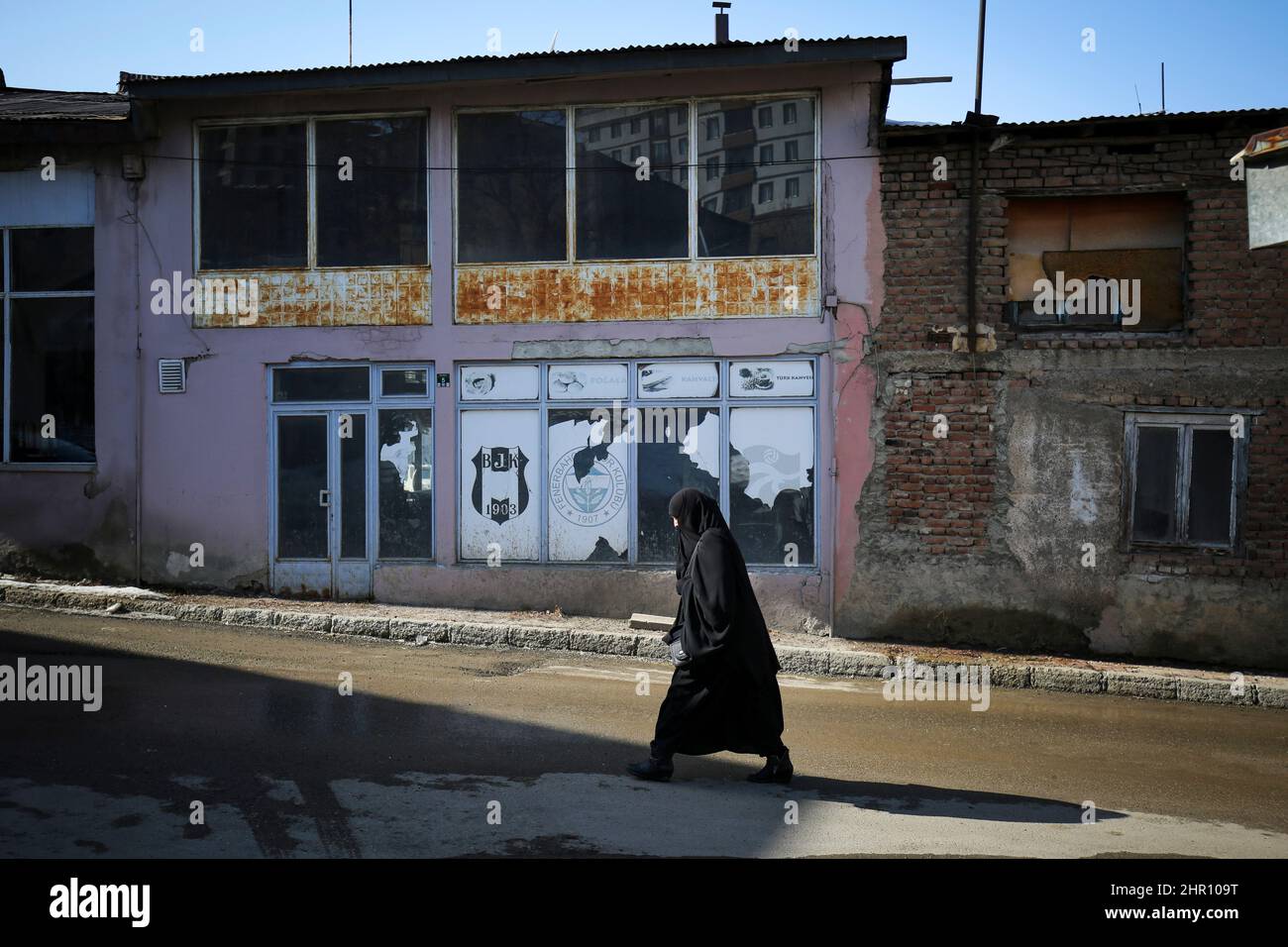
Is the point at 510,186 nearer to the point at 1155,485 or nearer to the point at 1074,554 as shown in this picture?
the point at 1074,554

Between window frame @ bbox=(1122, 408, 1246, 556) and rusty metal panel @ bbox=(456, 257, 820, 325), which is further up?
rusty metal panel @ bbox=(456, 257, 820, 325)

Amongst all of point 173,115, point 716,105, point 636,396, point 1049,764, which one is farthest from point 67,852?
point 173,115

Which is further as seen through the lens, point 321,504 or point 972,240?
point 321,504

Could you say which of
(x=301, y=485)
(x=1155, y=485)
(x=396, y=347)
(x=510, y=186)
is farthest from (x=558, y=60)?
(x=1155, y=485)

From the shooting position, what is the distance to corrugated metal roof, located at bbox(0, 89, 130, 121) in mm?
13609

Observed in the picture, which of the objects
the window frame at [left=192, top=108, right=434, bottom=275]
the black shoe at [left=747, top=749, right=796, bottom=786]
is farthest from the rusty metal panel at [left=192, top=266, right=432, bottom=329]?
the black shoe at [left=747, top=749, right=796, bottom=786]

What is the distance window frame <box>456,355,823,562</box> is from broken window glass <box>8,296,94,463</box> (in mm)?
4878

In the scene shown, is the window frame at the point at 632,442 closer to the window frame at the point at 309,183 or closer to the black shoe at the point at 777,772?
the window frame at the point at 309,183

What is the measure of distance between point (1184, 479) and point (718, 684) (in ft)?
24.0

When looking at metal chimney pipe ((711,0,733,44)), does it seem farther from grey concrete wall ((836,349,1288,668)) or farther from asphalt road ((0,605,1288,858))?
asphalt road ((0,605,1288,858))

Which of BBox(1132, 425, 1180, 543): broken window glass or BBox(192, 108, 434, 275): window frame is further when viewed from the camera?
BBox(192, 108, 434, 275): window frame

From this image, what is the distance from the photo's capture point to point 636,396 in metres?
12.7

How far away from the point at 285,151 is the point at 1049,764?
36.1 feet

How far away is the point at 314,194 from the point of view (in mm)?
13242
